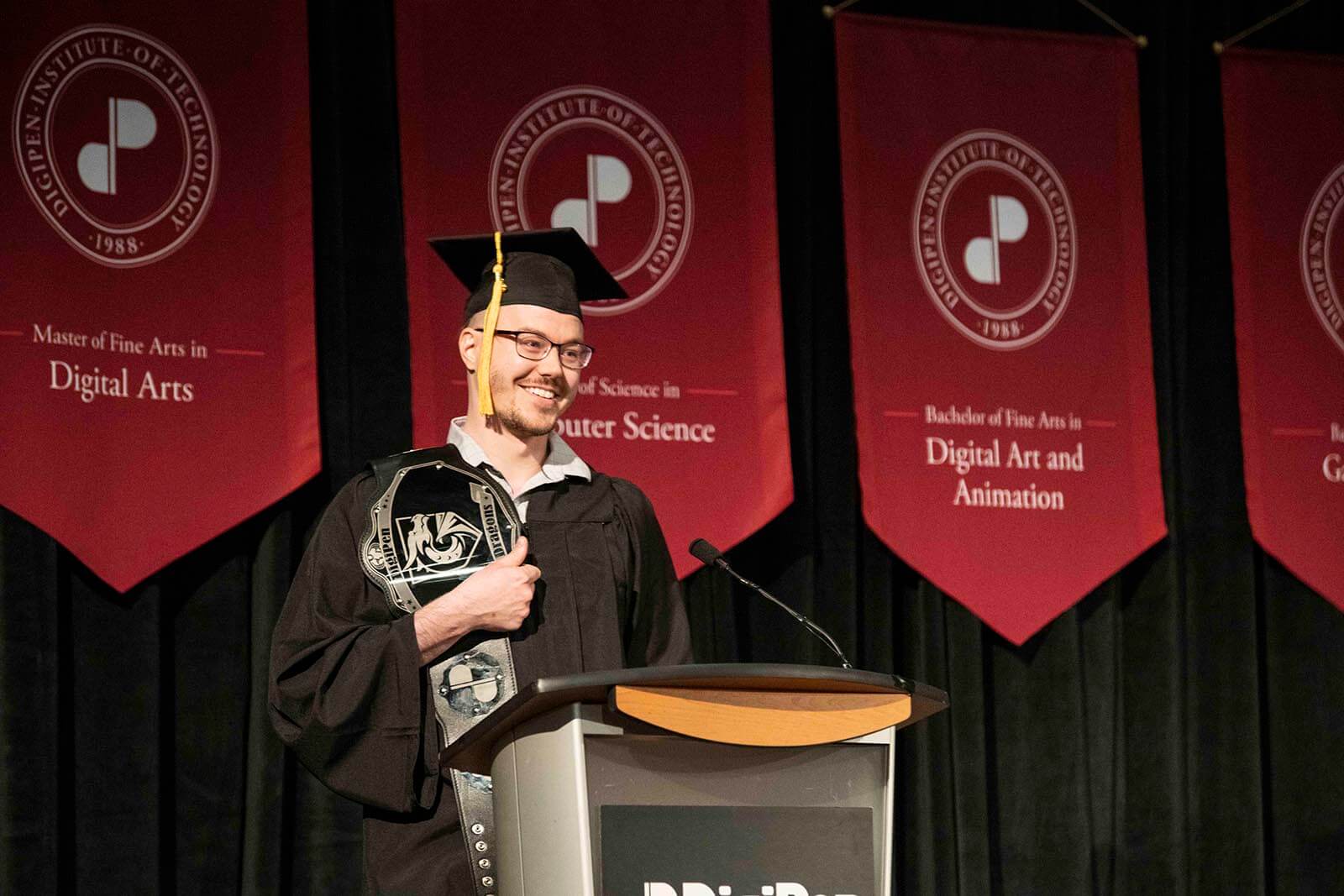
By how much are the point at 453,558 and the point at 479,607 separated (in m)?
0.20

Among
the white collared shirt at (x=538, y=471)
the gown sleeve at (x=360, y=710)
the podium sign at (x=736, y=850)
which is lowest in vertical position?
the podium sign at (x=736, y=850)

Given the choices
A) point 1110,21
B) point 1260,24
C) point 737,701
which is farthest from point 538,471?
point 1260,24

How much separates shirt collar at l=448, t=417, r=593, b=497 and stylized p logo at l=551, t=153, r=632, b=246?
115 centimetres

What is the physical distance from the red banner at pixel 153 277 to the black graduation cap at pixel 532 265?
782 millimetres

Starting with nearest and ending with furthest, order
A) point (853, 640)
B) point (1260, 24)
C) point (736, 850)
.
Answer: point (736, 850), point (853, 640), point (1260, 24)

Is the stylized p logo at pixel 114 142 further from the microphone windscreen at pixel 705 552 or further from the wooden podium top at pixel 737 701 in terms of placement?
the wooden podium top at pixel 737 701

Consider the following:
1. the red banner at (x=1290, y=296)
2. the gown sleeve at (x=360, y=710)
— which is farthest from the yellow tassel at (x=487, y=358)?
the red banner at (x=1290, y=296)

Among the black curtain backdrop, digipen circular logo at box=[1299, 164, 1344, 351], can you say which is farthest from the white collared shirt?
digipen circular logo at box=[1299, 164, 1344, 351]

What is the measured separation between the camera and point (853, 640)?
409cm

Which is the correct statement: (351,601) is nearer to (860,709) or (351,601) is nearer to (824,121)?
(860,709)

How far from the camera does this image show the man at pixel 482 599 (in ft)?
7.87

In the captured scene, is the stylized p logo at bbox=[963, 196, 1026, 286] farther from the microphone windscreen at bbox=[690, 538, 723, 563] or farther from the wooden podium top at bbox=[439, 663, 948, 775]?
the wooden podium top at bbox=[439, 663, 948, 775]

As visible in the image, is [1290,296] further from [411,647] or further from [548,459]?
[411,647]

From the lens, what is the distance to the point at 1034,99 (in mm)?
4391
